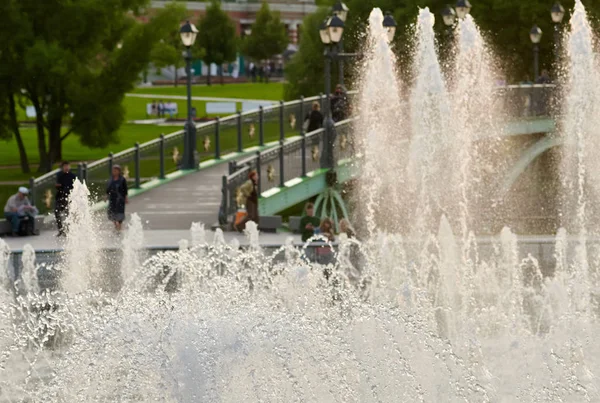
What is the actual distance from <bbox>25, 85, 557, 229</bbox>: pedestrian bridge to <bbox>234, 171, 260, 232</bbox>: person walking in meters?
0.35

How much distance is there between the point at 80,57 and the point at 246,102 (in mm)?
28817

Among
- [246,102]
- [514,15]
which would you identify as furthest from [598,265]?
[246,102]

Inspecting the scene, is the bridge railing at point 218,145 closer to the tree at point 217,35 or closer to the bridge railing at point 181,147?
the bridge railing at point 181,147

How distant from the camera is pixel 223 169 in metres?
33.7

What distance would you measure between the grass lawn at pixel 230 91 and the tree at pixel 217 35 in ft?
4.66

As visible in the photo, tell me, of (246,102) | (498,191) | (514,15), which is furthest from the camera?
(246,102)

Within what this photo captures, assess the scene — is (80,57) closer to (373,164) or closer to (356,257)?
(373,164)

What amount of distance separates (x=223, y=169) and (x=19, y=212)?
6.57 m

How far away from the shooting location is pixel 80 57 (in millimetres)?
39688

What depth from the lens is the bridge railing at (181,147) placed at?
2975cm

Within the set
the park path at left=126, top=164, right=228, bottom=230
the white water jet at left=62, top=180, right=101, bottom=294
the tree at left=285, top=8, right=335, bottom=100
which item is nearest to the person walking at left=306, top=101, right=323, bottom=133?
the park path at left=126, top=164, right=228, bottom=230

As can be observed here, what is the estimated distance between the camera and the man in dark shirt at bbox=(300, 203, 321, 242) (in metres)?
25.6

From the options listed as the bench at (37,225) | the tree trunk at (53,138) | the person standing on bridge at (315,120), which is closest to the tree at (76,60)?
the tree trunk at (53,138)

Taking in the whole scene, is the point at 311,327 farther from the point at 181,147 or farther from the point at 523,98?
the point at 523,98
